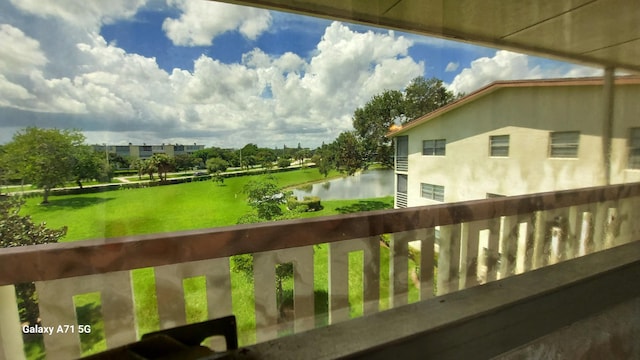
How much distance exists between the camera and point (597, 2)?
1.17 metres

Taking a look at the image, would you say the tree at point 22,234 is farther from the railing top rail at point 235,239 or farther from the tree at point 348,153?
the tree at point 348,153

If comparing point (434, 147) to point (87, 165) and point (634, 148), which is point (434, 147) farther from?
point (634, 148)

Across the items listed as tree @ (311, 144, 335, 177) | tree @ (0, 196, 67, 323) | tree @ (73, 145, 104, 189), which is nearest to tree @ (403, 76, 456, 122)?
tree @ (311, 144, 335, 177)

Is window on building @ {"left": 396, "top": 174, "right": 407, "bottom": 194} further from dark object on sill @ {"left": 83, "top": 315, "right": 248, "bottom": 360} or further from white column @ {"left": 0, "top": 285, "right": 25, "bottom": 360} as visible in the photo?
white column @ {"left": 0, "top": 285, "right": 25, "bottom": 360}

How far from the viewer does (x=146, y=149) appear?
0.57 m

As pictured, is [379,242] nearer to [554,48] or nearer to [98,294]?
[98,294]

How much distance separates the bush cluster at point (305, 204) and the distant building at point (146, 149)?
0.28m

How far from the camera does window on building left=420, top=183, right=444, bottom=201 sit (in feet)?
3.25

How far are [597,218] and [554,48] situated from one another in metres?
0.81

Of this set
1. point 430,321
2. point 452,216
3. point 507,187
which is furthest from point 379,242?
point 507,187

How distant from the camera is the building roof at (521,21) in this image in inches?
33.4

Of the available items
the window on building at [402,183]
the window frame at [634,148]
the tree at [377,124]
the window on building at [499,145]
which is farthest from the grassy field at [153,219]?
the window frame at [634,148]

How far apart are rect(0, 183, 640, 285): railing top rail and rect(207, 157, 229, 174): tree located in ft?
0.47

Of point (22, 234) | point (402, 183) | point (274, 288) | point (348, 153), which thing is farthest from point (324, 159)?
point (22, 234)
